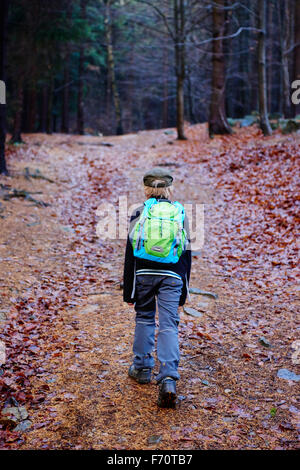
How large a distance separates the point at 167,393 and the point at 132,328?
6.12 feet

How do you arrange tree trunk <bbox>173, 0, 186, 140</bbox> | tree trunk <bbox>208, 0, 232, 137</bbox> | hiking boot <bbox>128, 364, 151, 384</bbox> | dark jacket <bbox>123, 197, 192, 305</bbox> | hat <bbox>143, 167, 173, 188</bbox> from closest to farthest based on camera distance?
dark jacket <bbox>123, 197, 192, 305</bbox>, hat <bbox>143, 167, 173, 188</bbox>, hiking boot <bbox>128, 364, 151, 384</bbox>, tree trunk <bbox>208, 0, 232, 137</bbox>, tree trunk <bbox>173, 0, 186, 140</bbox>

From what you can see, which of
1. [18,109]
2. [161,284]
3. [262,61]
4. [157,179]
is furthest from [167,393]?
[18,109]

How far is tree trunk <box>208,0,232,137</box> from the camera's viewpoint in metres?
19.7

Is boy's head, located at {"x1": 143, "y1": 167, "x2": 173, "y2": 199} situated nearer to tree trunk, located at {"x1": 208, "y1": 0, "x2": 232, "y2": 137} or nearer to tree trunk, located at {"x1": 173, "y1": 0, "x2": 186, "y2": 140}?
tree trunk, located at {"x1": 173, "y1": 0, "x2": 186, "y2": 140}

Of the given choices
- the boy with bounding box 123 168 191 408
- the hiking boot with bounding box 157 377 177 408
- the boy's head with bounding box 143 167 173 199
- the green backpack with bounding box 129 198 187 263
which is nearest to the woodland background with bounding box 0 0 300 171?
the boy's head with bounding box 143 167 173 199

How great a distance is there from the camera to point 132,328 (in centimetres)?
564

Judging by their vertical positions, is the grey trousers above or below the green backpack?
below

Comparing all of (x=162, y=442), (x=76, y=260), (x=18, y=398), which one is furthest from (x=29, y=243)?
(x=162, y=442)

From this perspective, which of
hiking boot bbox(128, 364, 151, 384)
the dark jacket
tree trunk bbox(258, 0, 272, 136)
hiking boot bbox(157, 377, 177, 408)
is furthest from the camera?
tree trunk bbox(258, 0, 272, 136)

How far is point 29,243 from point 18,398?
4968 millimetres

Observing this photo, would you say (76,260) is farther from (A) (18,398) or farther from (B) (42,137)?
(B) (42,137)

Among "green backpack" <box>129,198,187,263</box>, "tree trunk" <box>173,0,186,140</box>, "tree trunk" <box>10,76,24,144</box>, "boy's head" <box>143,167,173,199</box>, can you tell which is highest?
"tree trunk" <box>173,0,186,140</box>

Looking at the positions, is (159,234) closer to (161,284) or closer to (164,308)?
(161,284)

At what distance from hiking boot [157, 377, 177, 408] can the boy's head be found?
1740mm
